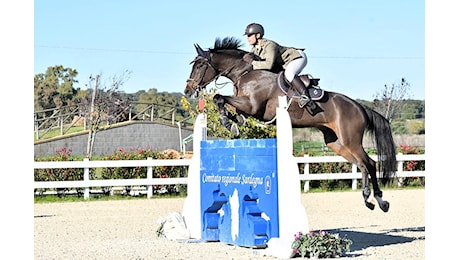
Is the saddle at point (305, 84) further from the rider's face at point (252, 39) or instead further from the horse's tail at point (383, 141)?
the horse's tail at point (383, 141)

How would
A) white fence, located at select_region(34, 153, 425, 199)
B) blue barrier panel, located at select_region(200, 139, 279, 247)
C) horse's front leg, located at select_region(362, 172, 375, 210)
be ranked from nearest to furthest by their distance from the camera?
blue barrier panel, located at select_region(200, 139, 279, 247) < horse's front leg, located at select_region(362, 172, 375, 210) < white fence, located at select_region(34, 153, 425, 199)

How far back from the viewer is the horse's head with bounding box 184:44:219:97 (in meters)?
8.83

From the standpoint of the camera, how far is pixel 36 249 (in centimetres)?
808

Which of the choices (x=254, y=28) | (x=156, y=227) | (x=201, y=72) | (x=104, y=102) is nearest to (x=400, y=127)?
(x=104, y=102)

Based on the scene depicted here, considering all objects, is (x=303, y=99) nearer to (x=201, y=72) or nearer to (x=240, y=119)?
(x=240, y=119)

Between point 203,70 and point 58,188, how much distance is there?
8520 millimetres

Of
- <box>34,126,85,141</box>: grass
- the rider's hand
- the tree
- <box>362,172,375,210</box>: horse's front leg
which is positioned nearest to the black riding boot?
the rider's hand

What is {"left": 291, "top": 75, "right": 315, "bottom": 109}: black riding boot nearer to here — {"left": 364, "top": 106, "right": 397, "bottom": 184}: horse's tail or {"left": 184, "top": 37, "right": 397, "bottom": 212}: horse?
{"left": 184, "top": 37, "right": 397, "bottom": 212}: horse

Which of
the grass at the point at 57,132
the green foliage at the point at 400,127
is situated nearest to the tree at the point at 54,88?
the grass at the point at 57,132

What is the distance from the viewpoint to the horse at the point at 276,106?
850 cm

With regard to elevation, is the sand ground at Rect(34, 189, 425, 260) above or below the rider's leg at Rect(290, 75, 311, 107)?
below

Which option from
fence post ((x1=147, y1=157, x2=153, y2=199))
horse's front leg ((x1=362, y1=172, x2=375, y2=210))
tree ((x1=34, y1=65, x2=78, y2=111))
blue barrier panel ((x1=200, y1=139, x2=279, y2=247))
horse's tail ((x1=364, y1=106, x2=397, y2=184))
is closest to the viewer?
blue barrier panel ((x1=200, y1=139, x2=279, y2=247))

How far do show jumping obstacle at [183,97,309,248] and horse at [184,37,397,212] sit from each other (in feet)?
1.54
